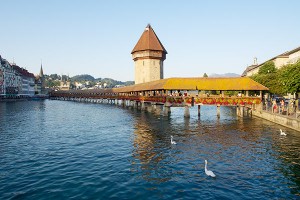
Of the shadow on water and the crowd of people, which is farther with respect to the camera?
the crowd of people

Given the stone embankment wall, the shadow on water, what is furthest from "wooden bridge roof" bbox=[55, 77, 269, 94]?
the shadow on water

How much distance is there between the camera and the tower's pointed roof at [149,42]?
242ft

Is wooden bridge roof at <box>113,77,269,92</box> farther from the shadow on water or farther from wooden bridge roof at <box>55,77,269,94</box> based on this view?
the shadow on water

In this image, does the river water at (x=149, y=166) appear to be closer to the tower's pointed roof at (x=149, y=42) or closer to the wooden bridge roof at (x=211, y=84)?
the wooden bridge roof at (x=211, y=84)

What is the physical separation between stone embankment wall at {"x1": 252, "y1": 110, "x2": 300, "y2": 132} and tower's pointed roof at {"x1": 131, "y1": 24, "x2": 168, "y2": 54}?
42.8m

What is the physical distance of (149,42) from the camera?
73875 mm

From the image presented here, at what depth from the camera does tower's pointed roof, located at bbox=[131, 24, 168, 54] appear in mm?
73625

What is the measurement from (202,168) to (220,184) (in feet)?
7.37

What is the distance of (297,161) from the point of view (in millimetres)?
15289

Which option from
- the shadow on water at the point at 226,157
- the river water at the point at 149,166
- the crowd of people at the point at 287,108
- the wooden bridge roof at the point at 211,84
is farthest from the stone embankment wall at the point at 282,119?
the wooden bridge roof at the point at 211,84

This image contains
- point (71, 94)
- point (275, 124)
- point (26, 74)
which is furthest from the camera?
point (26, 74)

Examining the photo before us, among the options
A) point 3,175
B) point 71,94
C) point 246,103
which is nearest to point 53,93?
point 71,94

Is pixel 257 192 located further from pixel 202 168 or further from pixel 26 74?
pixel 26 74

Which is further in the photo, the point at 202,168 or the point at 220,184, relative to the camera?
the point at 202,168
